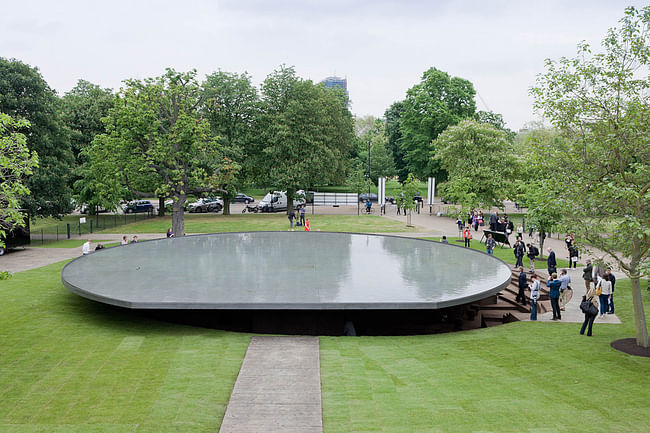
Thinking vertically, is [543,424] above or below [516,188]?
below

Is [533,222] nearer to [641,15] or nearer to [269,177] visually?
[641,15]

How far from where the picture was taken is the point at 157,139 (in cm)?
3088

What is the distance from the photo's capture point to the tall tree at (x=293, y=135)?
4753 cm

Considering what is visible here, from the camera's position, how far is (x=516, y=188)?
141 ft

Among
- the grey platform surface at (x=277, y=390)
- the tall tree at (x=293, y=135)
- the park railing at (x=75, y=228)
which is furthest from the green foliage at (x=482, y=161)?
the grey platform surface at (x=277, y=390)

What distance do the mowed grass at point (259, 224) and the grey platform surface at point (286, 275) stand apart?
1441cm

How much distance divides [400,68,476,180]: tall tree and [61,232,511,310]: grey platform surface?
33.9m

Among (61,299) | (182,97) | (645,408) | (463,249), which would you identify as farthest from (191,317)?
(182,97)

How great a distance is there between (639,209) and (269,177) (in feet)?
130

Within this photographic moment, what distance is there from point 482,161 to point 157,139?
94.7ft

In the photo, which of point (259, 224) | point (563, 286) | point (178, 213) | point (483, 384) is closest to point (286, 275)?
point (483, 384)

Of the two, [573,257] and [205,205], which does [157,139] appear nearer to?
[205,205]

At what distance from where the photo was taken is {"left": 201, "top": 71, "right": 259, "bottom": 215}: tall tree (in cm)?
4741

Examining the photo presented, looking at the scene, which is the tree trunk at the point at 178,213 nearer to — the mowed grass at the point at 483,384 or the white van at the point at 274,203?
the white van at the point at 274,203
